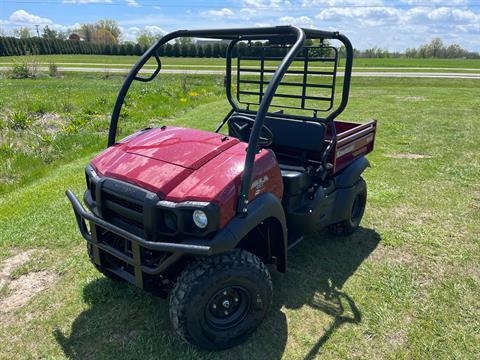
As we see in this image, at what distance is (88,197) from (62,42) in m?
48.2

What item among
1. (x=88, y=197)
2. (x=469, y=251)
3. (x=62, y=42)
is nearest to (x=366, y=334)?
(x=469, y=251)

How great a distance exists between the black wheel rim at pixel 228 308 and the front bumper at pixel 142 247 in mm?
355

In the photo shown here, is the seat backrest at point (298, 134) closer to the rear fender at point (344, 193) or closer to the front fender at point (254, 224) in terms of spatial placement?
the rear fender at point (344, 193)

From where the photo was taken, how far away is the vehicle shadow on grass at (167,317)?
2.42m

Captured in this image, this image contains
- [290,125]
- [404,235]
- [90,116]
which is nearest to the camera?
[290,125]

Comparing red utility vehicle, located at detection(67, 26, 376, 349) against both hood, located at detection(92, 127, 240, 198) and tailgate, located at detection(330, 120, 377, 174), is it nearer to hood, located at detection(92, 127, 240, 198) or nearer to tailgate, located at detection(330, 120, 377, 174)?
hood, located at detection(92, 127, 240, 198)

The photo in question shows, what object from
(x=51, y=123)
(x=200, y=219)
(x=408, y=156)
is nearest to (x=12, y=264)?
(x=200, y=219)

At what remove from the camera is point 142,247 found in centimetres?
223

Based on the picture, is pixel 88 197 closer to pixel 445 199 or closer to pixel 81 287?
pixel 81 287

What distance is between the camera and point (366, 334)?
257 centimetres

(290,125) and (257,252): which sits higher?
(290,125)

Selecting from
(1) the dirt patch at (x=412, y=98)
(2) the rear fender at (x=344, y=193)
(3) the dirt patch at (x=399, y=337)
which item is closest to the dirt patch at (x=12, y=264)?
(2) the rear fender at (x=344, y=193)

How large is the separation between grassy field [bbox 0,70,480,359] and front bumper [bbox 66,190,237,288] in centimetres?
51

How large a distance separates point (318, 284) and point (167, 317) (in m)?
1.16
